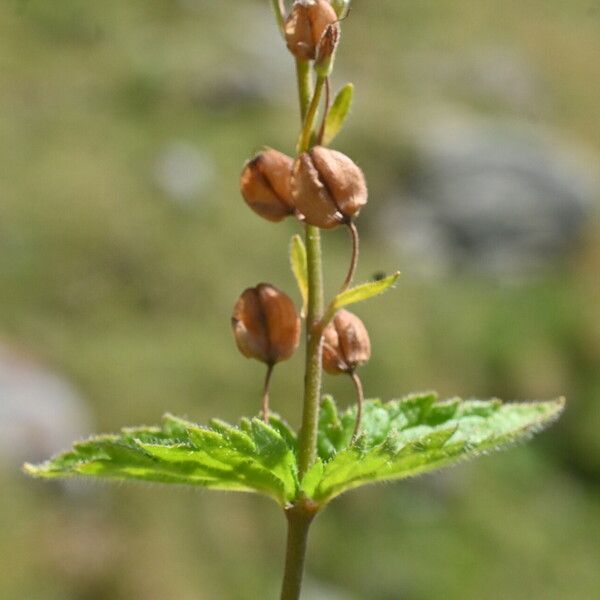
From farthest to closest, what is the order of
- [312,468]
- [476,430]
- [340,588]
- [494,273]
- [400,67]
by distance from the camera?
[400,67]
[494,273]
[340,588]
[476,430]
[312,468]

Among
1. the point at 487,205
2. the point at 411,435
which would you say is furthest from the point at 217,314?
the point at 411,435

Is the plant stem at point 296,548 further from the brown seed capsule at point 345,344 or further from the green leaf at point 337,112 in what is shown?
the green leaf at point 337,112

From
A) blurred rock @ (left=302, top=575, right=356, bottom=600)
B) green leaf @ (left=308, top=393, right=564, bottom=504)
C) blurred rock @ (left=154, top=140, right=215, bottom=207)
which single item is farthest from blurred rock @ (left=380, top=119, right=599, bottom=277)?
green leaf @ (left=308, top=393, right=564, bottom=504)

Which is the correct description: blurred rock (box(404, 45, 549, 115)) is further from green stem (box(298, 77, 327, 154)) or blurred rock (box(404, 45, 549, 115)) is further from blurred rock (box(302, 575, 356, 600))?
green stem (box(298, 77, 327, 154))

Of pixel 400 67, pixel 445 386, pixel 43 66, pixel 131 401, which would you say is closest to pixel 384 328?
pixel 445 386

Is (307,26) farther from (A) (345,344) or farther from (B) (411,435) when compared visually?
(B) (411,435)

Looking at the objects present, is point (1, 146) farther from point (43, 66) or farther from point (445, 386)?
point (445, 386)
